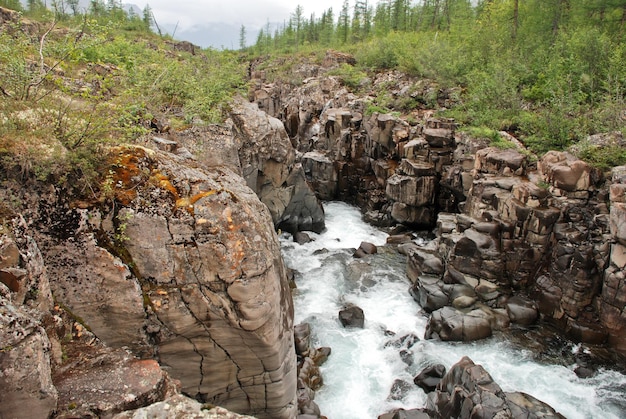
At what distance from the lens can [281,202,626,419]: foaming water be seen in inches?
464

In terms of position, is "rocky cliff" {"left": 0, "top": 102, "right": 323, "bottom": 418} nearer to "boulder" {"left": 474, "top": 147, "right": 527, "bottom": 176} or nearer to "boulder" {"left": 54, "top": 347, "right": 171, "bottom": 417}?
"boulder" {"left": 54, "top": 347, "right": 171, "bottom": 417}

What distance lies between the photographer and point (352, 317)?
605 inches

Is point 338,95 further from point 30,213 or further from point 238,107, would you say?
point 30,213

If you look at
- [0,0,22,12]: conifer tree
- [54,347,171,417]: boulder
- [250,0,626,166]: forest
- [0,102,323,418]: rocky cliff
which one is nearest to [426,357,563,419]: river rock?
[0,102,323,418]: rocky cliff

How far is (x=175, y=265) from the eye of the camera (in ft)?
19.4

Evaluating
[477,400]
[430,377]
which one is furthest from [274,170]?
[477,400]

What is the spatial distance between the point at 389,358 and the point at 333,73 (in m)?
34.1

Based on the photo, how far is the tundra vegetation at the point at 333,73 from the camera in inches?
218

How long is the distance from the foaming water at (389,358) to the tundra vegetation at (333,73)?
27.2ft

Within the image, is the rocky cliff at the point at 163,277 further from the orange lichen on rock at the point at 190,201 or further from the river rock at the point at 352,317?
the river rock at the point at 352,317

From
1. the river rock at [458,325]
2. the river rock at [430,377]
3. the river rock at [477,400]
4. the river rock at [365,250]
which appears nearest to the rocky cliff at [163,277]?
the river rock at [477,400]

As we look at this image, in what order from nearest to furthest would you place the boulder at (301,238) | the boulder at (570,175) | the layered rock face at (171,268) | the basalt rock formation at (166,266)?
the basalt rock formation at (166,266)
the layered rock face at (171,268)
the boulder at (570,175)
the boulder at (301,238)

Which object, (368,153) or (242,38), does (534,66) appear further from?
(242,38)

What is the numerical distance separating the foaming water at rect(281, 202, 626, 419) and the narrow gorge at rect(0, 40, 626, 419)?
2.06 ft
